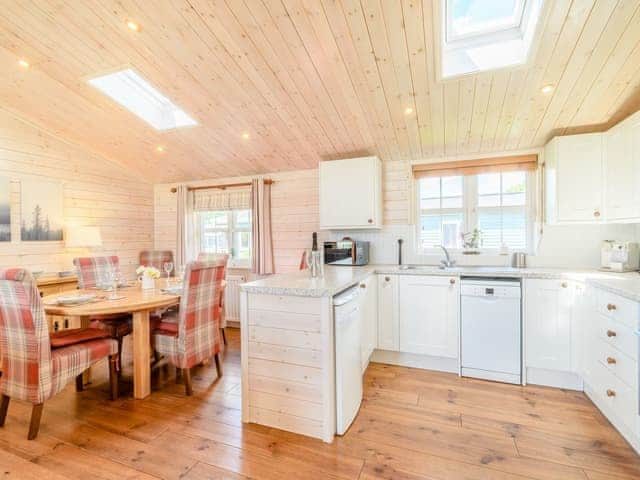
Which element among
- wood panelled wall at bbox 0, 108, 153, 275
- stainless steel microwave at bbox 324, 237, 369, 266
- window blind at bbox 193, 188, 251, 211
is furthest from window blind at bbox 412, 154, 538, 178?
wood panelled wall at bbox 0, 108, 153, 275

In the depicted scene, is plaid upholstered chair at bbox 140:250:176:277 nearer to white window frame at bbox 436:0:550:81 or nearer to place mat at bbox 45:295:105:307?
place mat at bbox 45:295:105:307

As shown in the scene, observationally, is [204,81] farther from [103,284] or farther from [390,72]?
[103,284]

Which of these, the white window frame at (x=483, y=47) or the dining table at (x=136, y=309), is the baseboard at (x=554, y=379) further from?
the dining table at (x=136, y=309)

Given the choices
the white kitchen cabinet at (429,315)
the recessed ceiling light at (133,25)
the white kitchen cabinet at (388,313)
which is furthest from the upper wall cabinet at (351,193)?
the recessed ceiling light at (133,25)

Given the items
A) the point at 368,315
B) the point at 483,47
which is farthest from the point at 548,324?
the point at 483,47

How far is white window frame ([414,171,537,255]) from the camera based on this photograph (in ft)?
10.4

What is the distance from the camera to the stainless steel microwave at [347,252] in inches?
129

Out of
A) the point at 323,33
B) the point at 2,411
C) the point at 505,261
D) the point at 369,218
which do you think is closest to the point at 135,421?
the point at 2,411

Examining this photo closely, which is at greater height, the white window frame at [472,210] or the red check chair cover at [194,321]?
the white window frame at [472,210]

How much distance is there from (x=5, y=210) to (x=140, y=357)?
2.35 meters

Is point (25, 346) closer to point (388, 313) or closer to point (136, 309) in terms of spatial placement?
point (136, 309)

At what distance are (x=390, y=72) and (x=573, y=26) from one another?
1095 mm

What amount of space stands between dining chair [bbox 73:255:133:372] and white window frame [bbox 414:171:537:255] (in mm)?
3089

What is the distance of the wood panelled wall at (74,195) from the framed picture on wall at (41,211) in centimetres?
5
